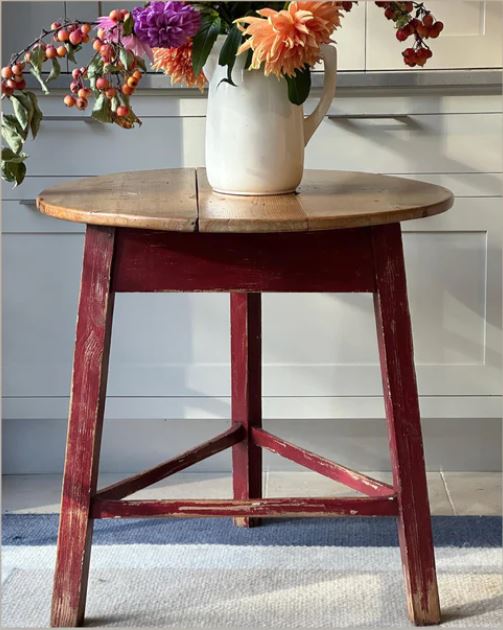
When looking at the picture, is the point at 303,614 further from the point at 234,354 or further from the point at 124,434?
the point at 124,434

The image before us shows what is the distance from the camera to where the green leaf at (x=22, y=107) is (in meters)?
1.29

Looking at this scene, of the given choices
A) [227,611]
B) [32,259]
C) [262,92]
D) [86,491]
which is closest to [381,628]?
[227,611]

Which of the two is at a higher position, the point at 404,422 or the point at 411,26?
the point at 411,26

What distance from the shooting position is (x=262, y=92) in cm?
137

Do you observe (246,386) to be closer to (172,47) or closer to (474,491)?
(474,491)

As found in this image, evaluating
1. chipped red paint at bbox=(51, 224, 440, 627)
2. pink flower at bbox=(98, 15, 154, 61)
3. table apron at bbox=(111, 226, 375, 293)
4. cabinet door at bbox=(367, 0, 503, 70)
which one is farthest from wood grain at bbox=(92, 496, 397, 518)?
cabinet door at bbox=(367, 0, 503, 70)

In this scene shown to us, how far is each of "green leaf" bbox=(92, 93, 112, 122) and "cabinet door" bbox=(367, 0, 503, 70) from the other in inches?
30.9

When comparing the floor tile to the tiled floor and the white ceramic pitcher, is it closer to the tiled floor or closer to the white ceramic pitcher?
the tiled floor

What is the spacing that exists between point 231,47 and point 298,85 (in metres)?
0.10

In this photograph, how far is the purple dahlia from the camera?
1.28 m

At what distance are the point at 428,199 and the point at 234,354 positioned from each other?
1.80 ft

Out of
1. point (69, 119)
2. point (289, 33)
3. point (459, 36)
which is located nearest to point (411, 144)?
point (459, 36)

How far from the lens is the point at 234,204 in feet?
4.40

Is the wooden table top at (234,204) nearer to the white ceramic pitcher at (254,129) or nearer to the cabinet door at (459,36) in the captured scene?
the white ceramic pitcher at (254,129)
